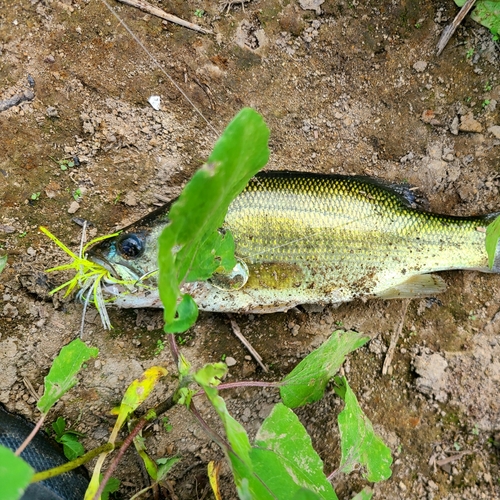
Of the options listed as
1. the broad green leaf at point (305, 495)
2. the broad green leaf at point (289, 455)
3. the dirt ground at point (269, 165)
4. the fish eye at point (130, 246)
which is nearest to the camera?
the broad green leaf at point (305, 495)

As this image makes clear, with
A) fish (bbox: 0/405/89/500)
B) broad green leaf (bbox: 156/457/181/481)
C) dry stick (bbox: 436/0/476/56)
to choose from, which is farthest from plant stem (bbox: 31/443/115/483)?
dry stick (bbox: 436/0/476/56)

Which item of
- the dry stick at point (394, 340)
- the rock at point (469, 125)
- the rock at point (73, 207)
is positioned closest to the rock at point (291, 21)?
the rock at point (469, 125)

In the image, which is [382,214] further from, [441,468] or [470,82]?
[441,468]

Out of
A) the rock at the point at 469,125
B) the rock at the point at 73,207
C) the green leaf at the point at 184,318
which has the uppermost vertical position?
the green leaf at the point at 184,318

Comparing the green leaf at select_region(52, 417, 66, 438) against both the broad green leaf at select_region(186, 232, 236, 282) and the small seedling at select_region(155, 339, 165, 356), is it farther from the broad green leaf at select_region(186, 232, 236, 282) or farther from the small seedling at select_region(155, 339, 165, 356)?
the broad green leaf at select_region(186, 232, 236, 282)

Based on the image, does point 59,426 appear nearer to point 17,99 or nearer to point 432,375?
point 17,99

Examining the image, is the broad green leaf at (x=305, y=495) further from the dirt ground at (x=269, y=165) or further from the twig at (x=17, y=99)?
the twig at (x=17, y=99)

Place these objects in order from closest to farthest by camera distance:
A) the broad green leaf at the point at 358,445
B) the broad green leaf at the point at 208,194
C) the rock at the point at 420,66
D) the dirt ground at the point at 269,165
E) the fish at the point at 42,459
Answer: the broad green leaf at the point at 208,194, the broad green leaf at the point at 358,445, the fish at the point at 42,459, the dirt ground at the point at 269,165, the rock at the point at 420,66

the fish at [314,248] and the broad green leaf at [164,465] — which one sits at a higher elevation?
the fish at [314,248]
